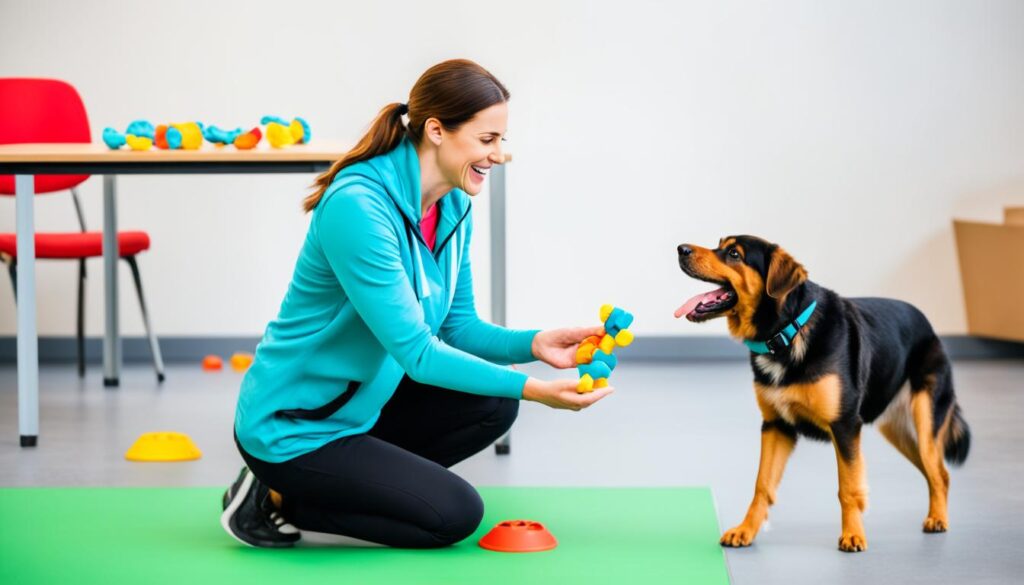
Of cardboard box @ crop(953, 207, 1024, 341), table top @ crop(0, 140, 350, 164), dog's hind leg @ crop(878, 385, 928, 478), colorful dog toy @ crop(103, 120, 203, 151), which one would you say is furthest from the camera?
cardboard box @ crop(953, 207, 1024, 341)

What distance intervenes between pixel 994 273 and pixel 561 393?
4.19 metres

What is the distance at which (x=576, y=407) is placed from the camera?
7.89 feet

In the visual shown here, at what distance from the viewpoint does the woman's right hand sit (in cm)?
237

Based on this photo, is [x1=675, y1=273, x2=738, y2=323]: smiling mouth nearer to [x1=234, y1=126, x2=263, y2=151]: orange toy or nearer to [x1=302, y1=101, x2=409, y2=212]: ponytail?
[x1=302, y1=101, x2=409, y2=212]: ponytail

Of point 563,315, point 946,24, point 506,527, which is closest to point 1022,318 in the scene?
point 946,24

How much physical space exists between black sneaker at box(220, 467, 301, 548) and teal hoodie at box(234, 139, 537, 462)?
0.15 m

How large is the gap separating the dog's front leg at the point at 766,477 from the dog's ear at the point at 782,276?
0.98 ft

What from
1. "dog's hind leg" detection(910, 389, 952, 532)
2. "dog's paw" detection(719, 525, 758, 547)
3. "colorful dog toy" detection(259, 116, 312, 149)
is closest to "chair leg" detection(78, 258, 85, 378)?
"colorful dog toy" detection(259, 116, 312, 149)

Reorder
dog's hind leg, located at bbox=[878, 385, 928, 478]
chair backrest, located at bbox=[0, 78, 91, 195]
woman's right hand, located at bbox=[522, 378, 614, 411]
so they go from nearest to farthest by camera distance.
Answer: woman's right hand, located at bbox=[522, 378, 614, 411], dog's hind leg, located at bbox=[878, 385, 928, 478], chair backrest, located at bbox=[0, 78, 91, 195]

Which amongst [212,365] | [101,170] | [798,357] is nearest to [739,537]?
[798,357]

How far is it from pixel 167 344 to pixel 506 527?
3.94 meters

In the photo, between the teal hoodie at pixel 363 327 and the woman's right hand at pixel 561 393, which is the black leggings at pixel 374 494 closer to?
the teal hoodie at pixel 363 327

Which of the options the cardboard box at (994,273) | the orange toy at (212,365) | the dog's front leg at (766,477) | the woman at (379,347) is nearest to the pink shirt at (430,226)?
the woman at (379,347)

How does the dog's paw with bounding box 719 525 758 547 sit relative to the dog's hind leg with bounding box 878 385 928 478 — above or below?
below
